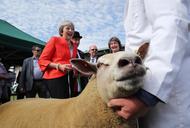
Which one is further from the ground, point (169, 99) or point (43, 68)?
point (43, 68)

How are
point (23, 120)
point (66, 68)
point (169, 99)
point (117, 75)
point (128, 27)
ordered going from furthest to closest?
point (66, 68) < point (23, 120) < point (128, 27) < point (117, 75) < point (169, 99)

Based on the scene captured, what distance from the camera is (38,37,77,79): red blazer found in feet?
16.8

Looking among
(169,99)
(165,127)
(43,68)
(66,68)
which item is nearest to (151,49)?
(169,99)

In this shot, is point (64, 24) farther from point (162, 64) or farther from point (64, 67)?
point (162, 64)

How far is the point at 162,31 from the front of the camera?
5.94 ft

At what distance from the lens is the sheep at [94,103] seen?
1963 millimetres

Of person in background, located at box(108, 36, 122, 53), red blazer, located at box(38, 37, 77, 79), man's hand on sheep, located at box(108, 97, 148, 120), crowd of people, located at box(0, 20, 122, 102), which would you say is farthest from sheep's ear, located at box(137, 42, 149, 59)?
person in background, located at box(108, 36, 122, 53)

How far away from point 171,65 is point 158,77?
0.08m

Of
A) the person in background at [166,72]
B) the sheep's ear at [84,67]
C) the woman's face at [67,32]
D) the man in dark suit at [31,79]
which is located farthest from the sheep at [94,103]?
the man in dark suit at [31,79]

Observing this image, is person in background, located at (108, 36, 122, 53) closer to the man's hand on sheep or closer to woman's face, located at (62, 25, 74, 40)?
woman's face, located at (62, 25, 74, 40)

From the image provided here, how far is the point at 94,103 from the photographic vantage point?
2.56 meters

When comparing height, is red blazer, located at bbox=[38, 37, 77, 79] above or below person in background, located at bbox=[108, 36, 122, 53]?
below

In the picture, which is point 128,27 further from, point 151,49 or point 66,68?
point 66,68

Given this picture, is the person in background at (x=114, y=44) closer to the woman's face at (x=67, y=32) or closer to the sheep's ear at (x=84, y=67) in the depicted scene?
the woman's face at (x=67, y=32)
